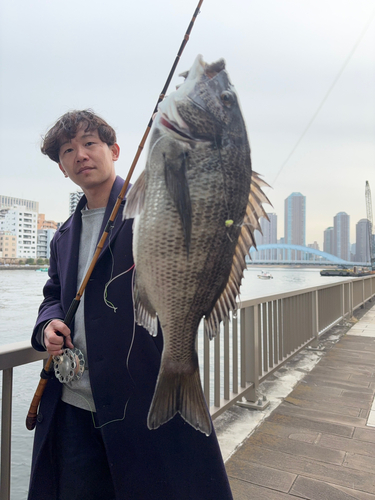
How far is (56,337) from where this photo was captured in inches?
43.3

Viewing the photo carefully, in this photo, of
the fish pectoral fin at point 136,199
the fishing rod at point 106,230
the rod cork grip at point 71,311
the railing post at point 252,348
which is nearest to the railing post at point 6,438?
the fishing rod at point 106,230

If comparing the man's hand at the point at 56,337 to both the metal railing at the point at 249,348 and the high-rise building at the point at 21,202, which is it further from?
the high-rise building at the point at 21,202

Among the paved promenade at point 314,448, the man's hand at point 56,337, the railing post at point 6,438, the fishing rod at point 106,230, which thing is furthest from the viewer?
the paved promenade at point 314,448

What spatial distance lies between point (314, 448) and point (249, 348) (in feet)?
3.01

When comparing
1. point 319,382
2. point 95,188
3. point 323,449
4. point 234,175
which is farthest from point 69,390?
point 319,382

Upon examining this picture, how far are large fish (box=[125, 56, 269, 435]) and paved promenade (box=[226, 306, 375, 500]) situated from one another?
1.61m

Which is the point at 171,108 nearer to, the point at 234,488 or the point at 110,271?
the point at 110,271

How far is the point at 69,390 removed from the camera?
130 centimetres

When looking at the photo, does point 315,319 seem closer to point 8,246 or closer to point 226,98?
point 8,246

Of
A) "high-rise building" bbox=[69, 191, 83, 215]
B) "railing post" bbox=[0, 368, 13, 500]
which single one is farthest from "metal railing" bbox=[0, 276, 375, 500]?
"high-rise building" bbox=[69, 191, 83, 215]

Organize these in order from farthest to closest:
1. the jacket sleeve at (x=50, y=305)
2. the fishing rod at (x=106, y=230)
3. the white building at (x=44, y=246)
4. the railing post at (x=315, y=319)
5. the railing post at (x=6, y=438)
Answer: the railing post at (x=315, y=319) → the white building at (x=44, y=246) → the railing post at (x=6, y=438) → the jacket sleeve at (x=50, y=305) → the fishing rod at (x=106, y=230)

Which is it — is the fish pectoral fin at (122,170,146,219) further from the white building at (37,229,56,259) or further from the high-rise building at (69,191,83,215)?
the white building at (37,229,56,259)

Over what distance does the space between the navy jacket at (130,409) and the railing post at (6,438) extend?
0.40 m

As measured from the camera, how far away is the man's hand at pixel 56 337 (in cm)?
110
